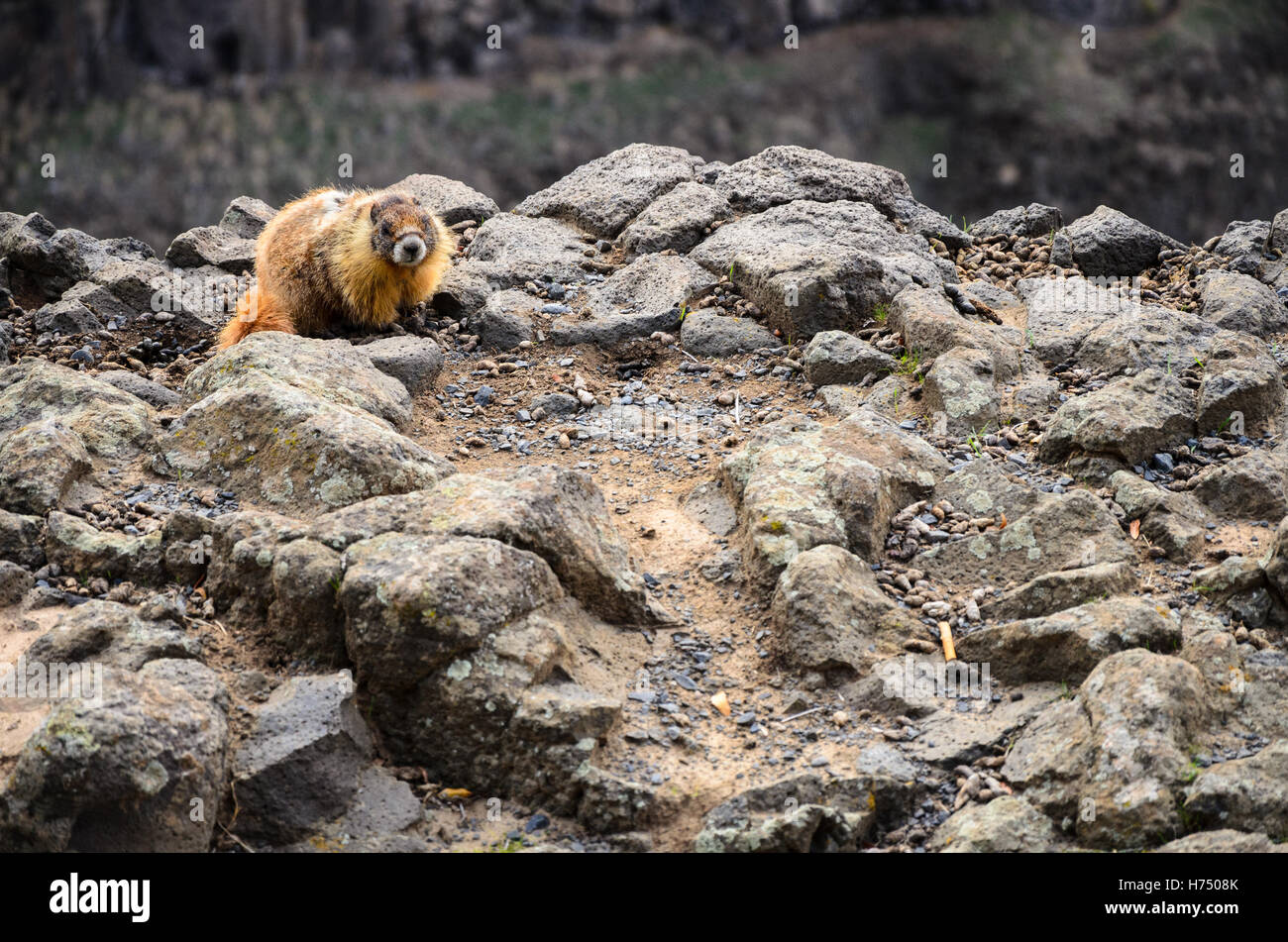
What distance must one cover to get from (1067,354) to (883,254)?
5.20ft

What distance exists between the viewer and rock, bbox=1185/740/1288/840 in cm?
399

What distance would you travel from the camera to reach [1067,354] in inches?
287

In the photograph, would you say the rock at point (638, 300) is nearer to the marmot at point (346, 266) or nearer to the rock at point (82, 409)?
the marmot at point (346, 266)

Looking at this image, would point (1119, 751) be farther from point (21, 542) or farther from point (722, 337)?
point (21, 542)

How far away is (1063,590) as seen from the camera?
5074 millimetres

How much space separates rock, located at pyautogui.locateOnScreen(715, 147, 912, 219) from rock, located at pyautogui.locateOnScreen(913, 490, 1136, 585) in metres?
4.29

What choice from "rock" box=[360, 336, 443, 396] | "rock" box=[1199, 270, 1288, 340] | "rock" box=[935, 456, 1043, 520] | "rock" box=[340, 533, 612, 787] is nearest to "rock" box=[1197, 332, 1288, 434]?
"rock" box=[1199, 270, 1288, 340]

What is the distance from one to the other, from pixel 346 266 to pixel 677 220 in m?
2.44

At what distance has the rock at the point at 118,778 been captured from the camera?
3.88 meters

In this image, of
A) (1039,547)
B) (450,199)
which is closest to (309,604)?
(1039,547)

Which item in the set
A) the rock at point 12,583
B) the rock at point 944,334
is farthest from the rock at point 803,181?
the rock at point 12,583

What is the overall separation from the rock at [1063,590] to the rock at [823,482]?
2.27 feet

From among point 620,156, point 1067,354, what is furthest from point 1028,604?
point 620,156

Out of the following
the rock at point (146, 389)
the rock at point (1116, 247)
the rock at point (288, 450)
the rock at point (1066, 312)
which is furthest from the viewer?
the rock at point (1116, 247)
